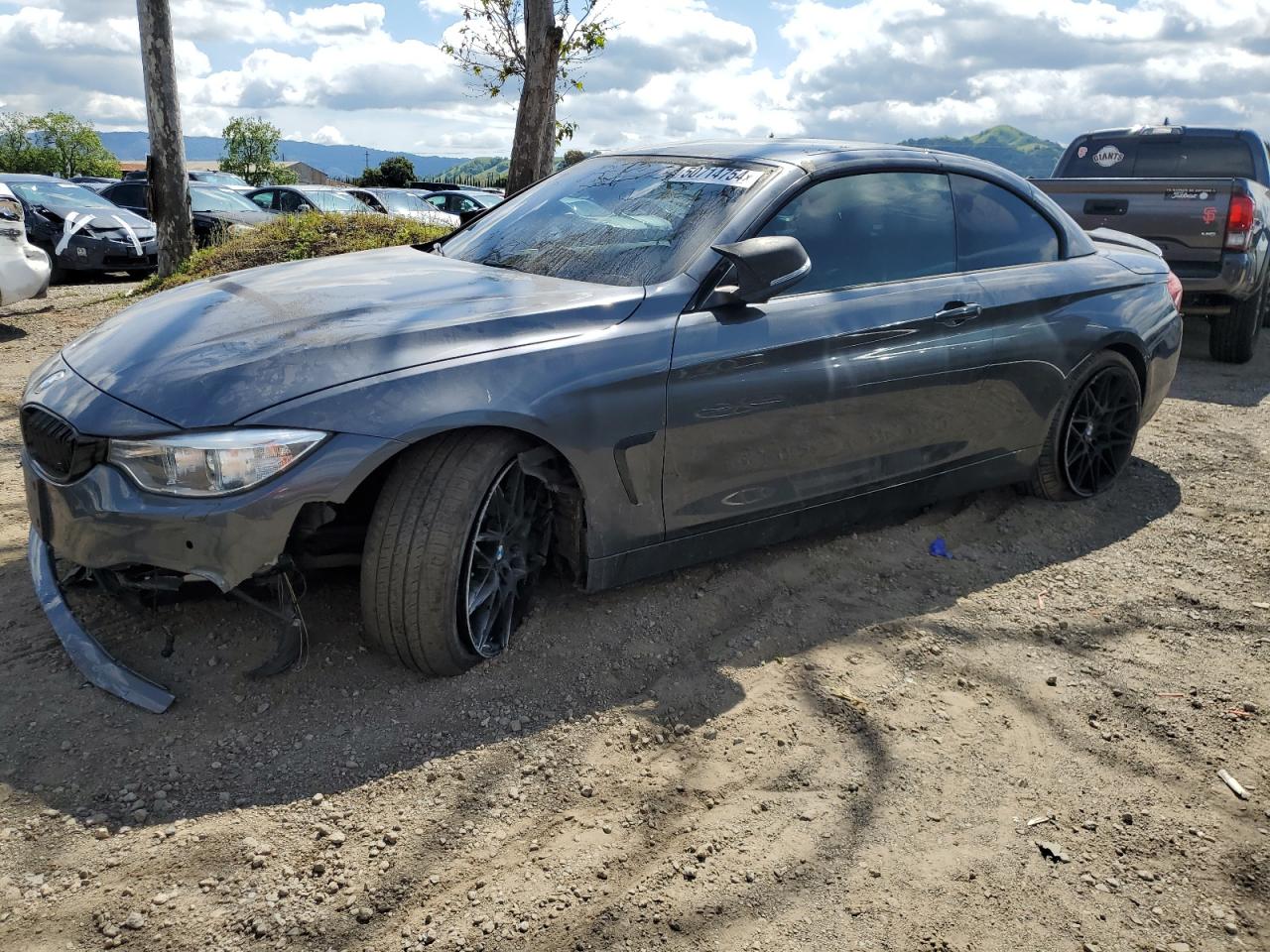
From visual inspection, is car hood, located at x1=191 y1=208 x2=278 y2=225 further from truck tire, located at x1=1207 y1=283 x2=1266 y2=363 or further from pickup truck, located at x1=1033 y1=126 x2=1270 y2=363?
truck tire, located at x1=1207 y1=283 x2=1266 y2=363

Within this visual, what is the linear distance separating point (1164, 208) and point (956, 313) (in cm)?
494

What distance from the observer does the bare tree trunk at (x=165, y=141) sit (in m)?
10.6

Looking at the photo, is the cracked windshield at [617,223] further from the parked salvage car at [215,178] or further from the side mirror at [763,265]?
the parked salvage car at [215,178]

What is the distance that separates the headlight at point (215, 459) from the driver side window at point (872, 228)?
178 cm

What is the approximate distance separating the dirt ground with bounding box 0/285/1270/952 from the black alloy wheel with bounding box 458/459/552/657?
11 centimetres

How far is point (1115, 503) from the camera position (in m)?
5.08

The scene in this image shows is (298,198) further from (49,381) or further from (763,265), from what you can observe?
(763,265)

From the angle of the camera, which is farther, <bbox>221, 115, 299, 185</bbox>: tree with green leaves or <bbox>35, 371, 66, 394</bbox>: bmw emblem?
<bbox>221, 115, 299, 185</bbox>: tree with green leaves

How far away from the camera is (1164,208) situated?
7.98 m

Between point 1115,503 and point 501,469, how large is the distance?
3.35 m

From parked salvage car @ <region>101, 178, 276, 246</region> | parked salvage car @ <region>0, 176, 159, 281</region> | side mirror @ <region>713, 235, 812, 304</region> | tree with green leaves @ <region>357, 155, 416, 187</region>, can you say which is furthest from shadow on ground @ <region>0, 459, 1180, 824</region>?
tree with green leaves @ <region>357, 155, 416, 187</region>

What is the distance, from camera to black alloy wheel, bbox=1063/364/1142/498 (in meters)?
4.83

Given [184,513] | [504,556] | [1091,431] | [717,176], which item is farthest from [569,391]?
[1091,431]

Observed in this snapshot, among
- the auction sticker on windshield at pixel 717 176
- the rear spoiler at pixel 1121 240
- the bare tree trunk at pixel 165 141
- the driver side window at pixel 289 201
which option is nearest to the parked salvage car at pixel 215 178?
the driver side window at pixel 289 201
